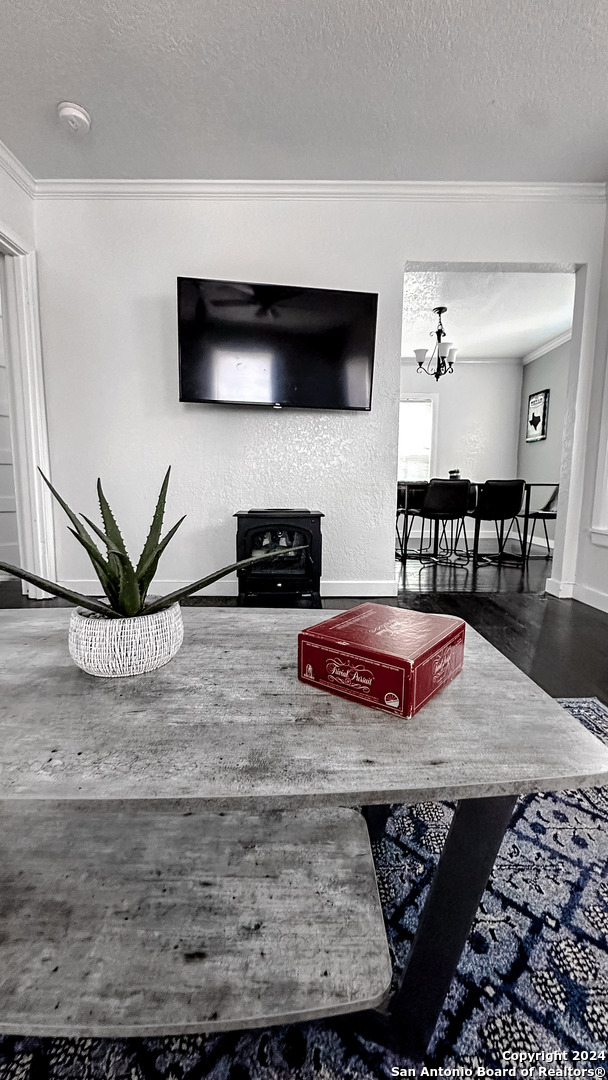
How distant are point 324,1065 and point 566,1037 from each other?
349mm

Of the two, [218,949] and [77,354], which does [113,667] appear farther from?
[77,354]

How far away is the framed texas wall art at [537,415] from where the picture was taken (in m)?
5.71

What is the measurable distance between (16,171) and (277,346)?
1.78m

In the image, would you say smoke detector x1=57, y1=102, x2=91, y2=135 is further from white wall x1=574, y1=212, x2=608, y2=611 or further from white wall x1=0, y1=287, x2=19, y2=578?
white wall x1=574, y1=212, x2=608, y2=611

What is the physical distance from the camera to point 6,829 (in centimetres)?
77

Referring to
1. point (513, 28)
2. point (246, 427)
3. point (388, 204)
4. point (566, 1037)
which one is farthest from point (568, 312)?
point (566, 1037)

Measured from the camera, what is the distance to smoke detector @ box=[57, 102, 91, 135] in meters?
2.16

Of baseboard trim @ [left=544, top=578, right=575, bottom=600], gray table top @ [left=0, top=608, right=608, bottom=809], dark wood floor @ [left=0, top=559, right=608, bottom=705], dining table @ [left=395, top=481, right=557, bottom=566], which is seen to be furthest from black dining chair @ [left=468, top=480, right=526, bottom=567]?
gray table top @ [left=0, top=608, right=608, bottom=809]

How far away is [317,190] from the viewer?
9.04 ft

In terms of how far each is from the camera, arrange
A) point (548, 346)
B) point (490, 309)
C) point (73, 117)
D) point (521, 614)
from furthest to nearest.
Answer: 1. point (548, 346)
2. point (490, 309)
3. point (521, 614)
4. point (73, 117)

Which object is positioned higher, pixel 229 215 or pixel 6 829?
pixel 229 215

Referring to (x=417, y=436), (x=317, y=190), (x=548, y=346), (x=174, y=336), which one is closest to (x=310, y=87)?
(x=317, y=190)

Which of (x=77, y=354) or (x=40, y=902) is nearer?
(x=40, y=902)

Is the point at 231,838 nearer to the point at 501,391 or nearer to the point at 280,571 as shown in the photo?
the point at 280,571
